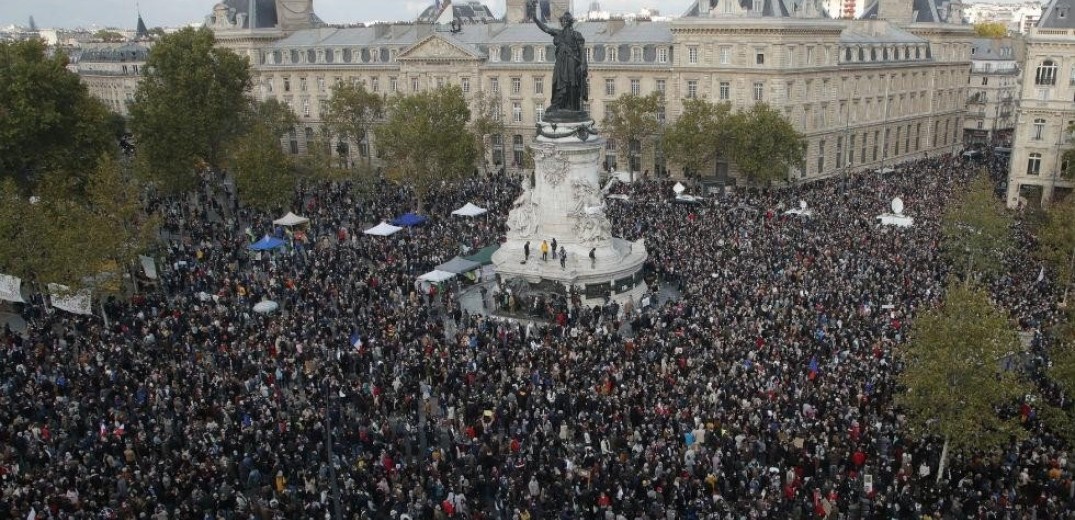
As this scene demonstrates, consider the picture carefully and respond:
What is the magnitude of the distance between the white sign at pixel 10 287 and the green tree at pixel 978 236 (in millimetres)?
40189

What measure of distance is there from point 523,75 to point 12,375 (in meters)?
52.4

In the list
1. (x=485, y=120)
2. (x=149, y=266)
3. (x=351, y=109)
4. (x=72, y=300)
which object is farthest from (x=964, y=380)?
(x=351, y=109)

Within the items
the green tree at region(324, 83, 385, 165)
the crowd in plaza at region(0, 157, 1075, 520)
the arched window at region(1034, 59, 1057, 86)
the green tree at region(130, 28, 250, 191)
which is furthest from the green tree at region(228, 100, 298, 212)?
the arched window at region(1034, 59, 1057, 86)

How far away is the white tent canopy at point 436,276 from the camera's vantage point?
3838 cm

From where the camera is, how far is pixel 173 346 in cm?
3178

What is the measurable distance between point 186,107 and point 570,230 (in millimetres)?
34086

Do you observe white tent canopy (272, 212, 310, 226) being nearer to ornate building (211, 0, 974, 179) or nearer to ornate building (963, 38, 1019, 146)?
ornate building (211, 0, 974, 179)

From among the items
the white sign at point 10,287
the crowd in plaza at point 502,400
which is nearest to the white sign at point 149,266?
the crowd in plaza at point 502,400

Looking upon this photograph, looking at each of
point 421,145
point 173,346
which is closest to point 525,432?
point 173,346

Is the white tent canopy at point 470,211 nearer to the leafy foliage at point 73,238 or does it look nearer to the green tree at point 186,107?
the leafy foliage at point 73,238

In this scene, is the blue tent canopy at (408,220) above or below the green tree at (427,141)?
below

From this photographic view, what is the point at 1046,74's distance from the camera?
177 ft

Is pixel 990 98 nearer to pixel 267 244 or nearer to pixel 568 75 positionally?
pixel 568 75

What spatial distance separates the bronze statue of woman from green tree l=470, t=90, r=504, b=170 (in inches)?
1157
